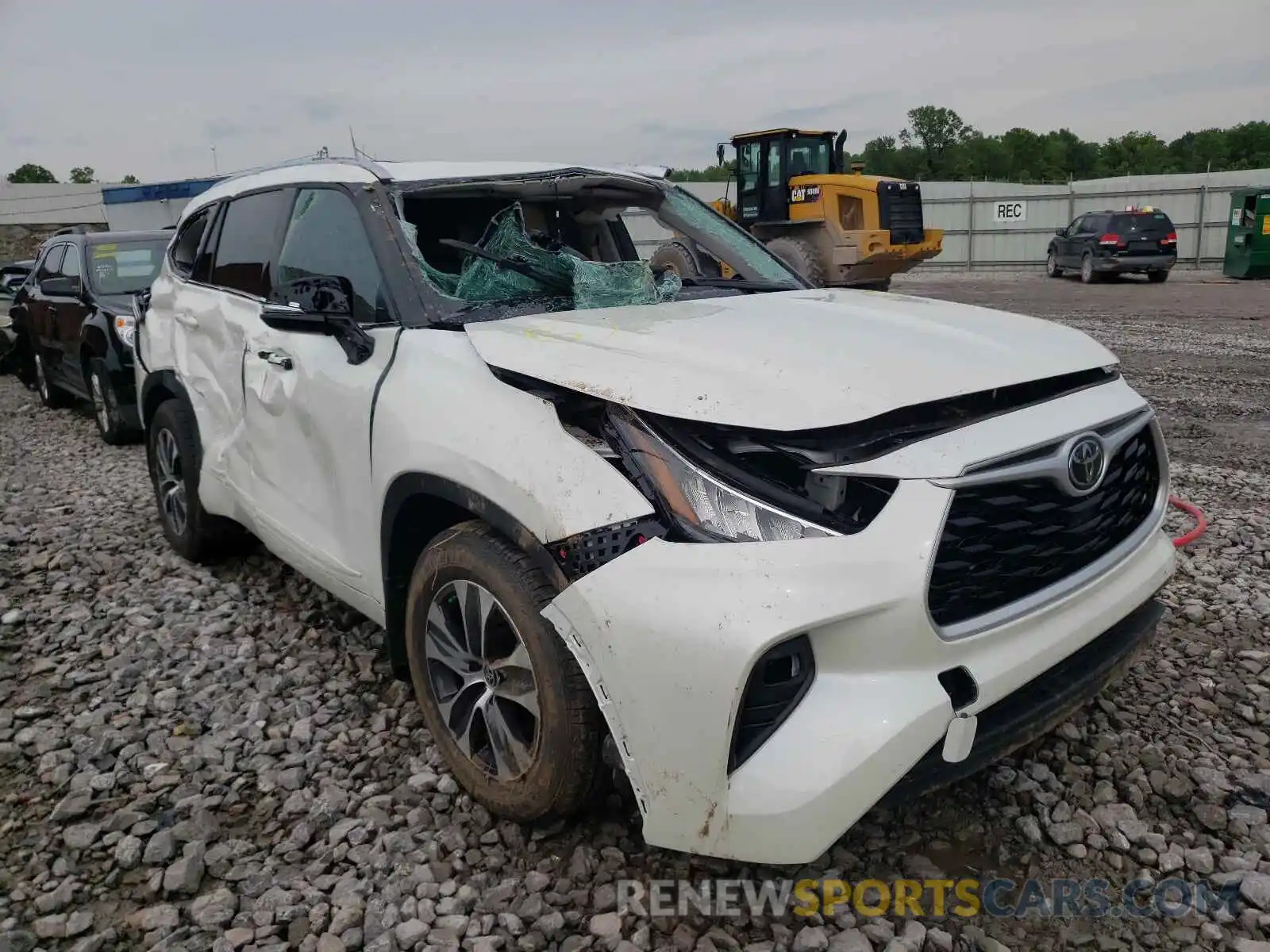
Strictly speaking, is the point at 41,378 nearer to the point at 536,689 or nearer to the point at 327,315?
the point at 327,315

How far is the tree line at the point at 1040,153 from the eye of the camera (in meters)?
66.4

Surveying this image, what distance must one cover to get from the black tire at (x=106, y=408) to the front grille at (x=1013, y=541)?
7.21 m

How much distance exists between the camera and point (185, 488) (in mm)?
4375

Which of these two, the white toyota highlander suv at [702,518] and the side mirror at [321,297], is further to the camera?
the side mirror at [321,297]

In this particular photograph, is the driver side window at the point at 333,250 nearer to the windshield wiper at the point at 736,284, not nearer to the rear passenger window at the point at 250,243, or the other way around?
the rear passenger window at the point at 250,243

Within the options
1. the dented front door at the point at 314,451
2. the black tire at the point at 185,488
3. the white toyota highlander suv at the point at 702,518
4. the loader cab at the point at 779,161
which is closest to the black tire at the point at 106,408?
the black tire at the point at 185,488

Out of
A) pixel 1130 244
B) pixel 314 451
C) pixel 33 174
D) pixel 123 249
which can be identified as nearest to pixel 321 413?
pixel 314 451

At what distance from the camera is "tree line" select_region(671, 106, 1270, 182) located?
6644 centimetres

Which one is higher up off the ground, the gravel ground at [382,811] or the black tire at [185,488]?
the black tire at [185,488]

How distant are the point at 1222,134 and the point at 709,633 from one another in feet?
279

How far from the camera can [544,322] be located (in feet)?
8.75

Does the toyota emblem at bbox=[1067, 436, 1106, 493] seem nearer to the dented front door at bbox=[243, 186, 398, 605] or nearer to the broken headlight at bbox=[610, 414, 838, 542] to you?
the broken headlight at bbox=[610, 414, 838, 542]

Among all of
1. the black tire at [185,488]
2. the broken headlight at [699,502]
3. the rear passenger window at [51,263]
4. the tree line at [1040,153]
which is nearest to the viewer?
the broken headlight at [699,502]

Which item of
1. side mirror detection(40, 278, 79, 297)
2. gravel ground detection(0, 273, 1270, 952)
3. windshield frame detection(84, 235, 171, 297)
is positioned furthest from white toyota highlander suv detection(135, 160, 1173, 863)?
windshield frame detection(84, 235, 171, 297)
